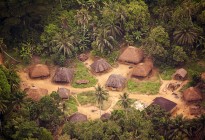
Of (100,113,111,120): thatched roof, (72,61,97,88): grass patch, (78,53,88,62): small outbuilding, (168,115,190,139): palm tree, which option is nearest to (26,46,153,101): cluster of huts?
(72,61,97,88): grass patch

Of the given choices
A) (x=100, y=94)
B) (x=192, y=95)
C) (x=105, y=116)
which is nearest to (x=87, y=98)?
(x=100, y=94)

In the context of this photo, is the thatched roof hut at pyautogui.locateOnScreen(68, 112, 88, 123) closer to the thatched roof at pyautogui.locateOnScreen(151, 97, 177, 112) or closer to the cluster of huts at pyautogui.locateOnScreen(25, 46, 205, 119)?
the cluster of huts at pyautogui.locateOnScreen(25, 46, 205, 119)

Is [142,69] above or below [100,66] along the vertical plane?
below

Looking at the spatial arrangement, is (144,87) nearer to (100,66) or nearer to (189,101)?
(189,101)

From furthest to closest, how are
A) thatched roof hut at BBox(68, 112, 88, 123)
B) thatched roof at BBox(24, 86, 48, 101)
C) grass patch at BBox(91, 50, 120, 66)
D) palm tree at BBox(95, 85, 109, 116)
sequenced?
grass patch at BBox(91, 50, 120, 66) → thatched roof at BBox(24, 86, 48, 101) → thatched roof hut at BBox(68, 112, 88, 123) → palm tree at BBox(95, 85, 109, 116)

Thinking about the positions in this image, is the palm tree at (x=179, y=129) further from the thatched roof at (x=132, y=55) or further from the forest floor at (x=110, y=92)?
the thatched roof at (x=132, y=55)

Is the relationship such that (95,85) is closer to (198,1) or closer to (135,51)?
(135,51)

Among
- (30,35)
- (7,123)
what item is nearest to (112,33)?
(30,35)
